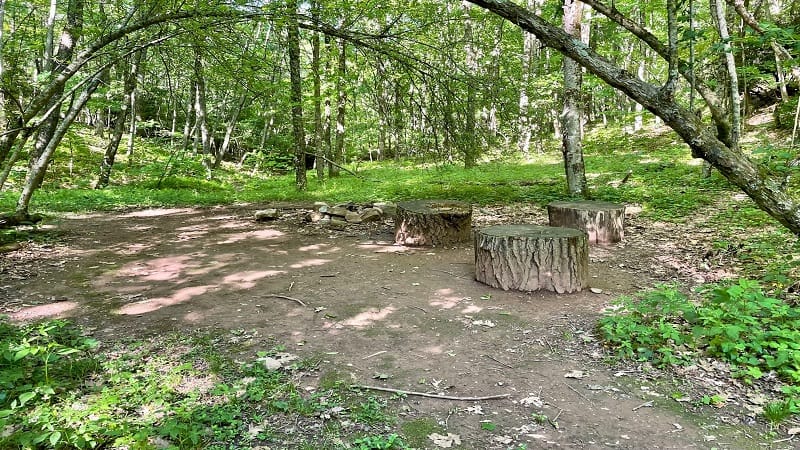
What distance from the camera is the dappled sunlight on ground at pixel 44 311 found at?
452cm

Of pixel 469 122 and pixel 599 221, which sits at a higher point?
pixel 469 122

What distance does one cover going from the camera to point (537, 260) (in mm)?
5289

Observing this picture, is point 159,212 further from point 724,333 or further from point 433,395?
point 724,333

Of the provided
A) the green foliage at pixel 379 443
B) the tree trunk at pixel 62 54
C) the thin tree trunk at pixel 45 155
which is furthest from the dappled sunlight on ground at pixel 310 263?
the thin tree trunk at pixel 45 155

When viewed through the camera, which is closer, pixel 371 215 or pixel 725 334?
pixel 725 334

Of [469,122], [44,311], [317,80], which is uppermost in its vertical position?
[317,80]

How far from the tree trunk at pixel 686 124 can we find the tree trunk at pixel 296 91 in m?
3.26

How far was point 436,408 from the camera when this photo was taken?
308 centimetres

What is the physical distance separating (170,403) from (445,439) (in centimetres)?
178

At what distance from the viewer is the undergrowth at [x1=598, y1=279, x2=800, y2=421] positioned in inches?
130

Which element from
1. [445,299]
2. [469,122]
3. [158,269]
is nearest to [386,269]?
[445,299]

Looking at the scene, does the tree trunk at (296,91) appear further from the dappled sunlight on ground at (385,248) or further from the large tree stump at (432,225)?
the dappled sunlight on ground at (385,248)

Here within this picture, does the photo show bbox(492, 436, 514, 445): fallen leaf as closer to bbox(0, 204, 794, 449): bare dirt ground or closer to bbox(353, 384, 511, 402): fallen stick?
bbox(0, 204, 794, 449): bare dirt ground

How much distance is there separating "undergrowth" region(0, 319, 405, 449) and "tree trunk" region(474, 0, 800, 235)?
3.83 metres
